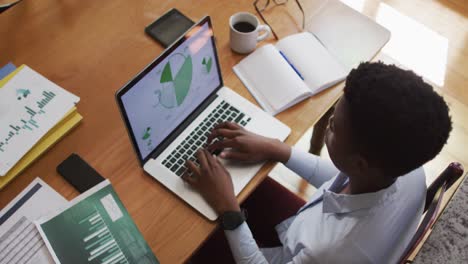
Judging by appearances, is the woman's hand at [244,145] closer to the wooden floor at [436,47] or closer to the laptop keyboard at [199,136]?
the laptop keyboard at [199,136]

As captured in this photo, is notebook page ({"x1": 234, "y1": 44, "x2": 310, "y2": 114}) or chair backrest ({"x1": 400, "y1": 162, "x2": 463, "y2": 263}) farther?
notebook page ({"x1": 234, "y1": 44, "x2": 310, "y2": 114})

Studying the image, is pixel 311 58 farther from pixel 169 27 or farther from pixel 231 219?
pixel 231 219

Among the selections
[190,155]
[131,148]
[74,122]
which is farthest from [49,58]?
[190,155]

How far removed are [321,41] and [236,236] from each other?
0.66 meters

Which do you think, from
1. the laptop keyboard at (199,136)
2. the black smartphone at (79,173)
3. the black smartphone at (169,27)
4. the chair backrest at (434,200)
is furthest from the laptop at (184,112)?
the chair backrest at (434,200)

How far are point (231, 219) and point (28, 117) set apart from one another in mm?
600

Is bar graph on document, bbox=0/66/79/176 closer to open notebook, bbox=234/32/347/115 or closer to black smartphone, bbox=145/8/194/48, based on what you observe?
black smartphone, bbox=145/8/194/48

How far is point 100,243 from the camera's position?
100cm

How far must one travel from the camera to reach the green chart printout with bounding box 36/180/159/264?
99 cm

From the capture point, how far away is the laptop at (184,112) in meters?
1.02

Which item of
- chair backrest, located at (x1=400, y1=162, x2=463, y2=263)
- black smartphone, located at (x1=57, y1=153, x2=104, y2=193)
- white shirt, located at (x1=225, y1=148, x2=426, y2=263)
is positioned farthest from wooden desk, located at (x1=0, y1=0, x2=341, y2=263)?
chair backrest, located at (x1=400, y1=162, x2=463, y2=263)

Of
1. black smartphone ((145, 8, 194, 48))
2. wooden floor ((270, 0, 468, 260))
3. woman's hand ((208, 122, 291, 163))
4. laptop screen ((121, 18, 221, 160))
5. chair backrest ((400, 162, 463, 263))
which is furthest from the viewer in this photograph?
wooden floor ((270, 0, 468, 260))

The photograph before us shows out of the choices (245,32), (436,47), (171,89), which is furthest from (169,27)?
(436,47)

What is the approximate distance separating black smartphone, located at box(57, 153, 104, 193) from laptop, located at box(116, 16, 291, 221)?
126 millimetres
